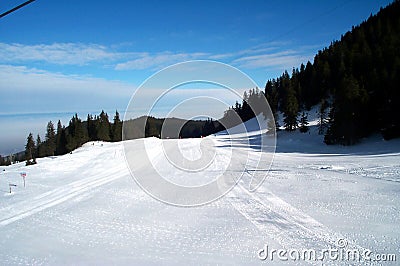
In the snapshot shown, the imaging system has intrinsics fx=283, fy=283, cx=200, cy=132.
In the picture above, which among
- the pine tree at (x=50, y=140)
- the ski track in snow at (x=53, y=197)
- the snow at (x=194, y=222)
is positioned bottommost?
the snow at (x=194, y=222)

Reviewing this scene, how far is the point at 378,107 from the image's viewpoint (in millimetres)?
31984

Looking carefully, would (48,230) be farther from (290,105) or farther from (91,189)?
(290,105)

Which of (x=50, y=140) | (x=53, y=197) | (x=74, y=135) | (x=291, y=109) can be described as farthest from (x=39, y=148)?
(x=53, y=197)

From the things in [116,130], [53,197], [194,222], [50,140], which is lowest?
[194,222]

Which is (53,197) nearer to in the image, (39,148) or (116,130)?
(116,130)

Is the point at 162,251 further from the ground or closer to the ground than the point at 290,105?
closer to the ground

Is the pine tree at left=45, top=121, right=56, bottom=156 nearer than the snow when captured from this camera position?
No

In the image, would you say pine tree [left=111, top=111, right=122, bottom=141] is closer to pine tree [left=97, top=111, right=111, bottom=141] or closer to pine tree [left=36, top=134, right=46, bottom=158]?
pine tree [left=97, top=111, right=111, bottom=141]

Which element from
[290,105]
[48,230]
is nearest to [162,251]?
[48,230]

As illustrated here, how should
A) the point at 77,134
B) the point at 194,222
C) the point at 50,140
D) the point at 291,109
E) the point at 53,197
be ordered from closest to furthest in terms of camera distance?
the point at 194,222 → the point at 53,197 → the point at 291,109 → the point at 77,134 → the point at 50,140

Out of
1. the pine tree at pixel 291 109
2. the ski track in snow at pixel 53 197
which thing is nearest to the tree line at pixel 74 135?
the pine tree at pixel 291 109

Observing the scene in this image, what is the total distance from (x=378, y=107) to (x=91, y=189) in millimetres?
32555

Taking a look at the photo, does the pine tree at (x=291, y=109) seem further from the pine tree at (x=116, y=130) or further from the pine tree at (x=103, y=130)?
the pine tree at (x=103, y=130)

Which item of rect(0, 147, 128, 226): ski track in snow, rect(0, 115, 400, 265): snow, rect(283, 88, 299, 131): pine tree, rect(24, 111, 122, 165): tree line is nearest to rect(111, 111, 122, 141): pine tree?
rect(24, 111, 122, 165): tree line
